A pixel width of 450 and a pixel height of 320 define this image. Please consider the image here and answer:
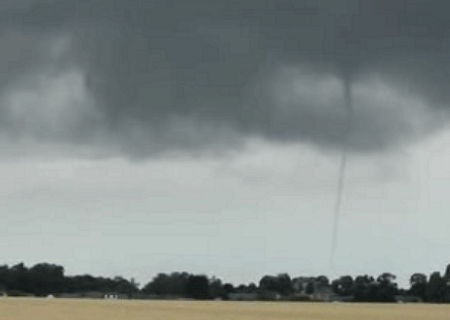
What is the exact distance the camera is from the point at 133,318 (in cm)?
3900

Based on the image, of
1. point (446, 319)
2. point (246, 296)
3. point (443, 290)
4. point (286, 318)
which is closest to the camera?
point (446, 319)

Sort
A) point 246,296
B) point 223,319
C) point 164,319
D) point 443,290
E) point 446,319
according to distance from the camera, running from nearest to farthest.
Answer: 1. point 164,319
2. point 223,319
3. point 446,319
4. point 443,290
5. point 246,296

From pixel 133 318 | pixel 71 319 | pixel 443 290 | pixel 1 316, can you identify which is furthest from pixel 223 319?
pixel 443 290

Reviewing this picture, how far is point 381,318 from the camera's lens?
46.3 m

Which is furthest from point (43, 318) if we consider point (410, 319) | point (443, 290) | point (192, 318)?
point (443, 290)

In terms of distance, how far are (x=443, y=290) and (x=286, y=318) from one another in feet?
377

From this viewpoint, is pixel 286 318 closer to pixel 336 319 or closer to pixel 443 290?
pixel 336 319

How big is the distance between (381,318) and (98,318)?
49.4 feet

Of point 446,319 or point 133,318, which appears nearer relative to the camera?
point 133,318

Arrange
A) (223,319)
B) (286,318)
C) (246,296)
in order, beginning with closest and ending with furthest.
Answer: (223,319), (286,318), (246,296)

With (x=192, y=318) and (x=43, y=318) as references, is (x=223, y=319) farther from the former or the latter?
(x=43, y=318)

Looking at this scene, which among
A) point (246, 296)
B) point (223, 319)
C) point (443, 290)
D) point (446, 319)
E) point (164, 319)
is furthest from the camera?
point (246, 296)

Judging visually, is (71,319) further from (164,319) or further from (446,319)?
(446,319)

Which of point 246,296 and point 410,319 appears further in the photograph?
point 246,296
